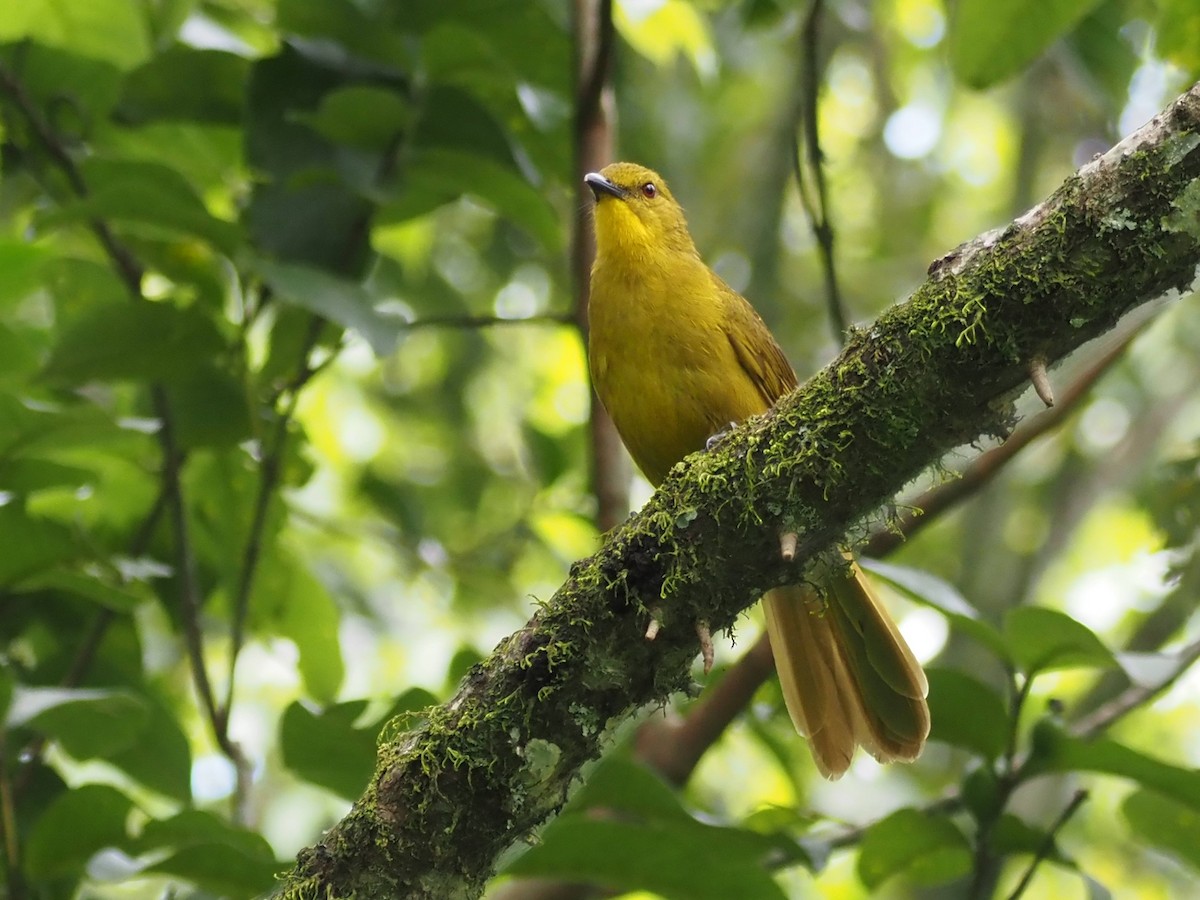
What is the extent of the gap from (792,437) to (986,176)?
7255mm

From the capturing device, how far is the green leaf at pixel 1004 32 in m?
2.88

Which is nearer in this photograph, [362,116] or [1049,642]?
[1049,642]

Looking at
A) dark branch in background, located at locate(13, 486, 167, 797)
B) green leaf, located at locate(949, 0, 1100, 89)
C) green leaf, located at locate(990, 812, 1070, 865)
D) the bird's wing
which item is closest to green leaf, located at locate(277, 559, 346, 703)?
dark branch in background, located at locate(13, 486, 167, 797)

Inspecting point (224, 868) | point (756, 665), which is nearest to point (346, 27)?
point (756, 665)

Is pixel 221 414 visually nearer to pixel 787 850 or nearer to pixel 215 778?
pixel 787 850

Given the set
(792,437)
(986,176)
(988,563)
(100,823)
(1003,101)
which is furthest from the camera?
(986,176)

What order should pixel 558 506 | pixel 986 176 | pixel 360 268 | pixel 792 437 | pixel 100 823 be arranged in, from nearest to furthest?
pixel 792 437 → pixel 100 823 → pixel 360 268 → pixel 558 506 → pixel 986 176

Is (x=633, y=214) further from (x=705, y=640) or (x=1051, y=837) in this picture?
(x=705, y=640)

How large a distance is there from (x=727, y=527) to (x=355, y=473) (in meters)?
3.99

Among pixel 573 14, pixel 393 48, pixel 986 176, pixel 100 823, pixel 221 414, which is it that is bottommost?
Result: pixel 100 823

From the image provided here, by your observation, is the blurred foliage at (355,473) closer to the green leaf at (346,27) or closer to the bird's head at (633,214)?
the green leaf at (346,27)

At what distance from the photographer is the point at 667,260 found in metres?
3.74

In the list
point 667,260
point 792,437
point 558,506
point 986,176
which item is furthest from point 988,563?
point 986,176

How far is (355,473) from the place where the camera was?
576 cm
